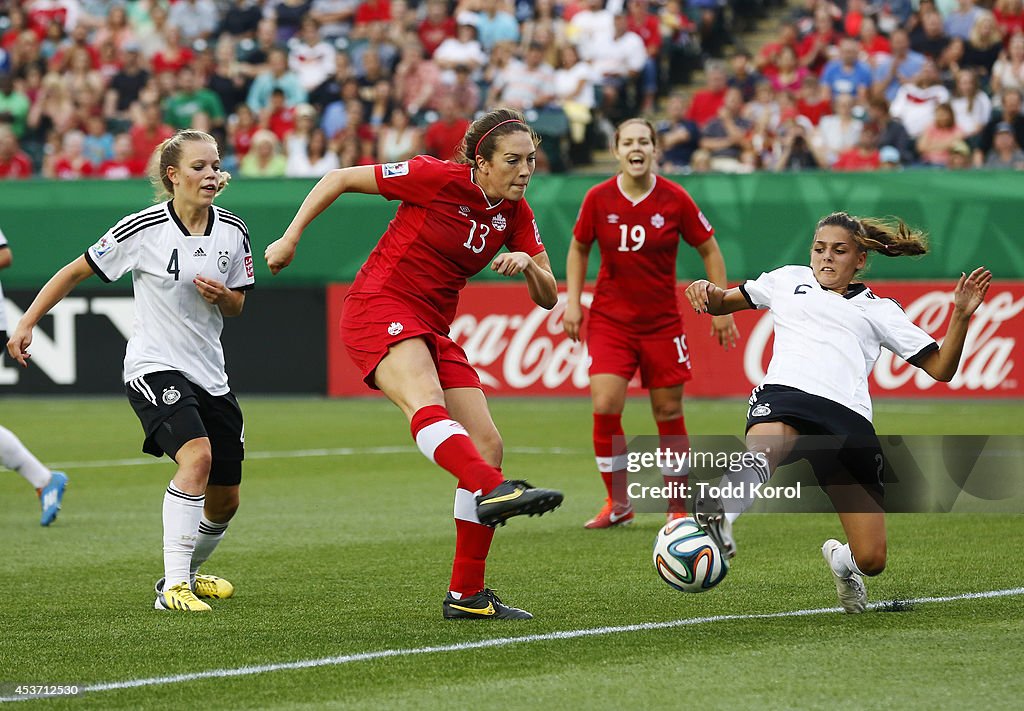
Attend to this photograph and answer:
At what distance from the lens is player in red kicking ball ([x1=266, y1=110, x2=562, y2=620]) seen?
6.55m

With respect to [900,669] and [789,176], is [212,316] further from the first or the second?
[789,176]

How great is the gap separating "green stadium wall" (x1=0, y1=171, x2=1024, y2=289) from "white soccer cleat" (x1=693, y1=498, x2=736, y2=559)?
1097 centimetres

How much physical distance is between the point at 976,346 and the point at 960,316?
11108 mm

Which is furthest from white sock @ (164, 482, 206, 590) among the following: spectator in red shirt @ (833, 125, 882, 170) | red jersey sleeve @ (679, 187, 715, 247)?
spectator in red shirt @ (833, 125, 882, 170)

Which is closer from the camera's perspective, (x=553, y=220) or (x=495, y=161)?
(x=495, y=161)

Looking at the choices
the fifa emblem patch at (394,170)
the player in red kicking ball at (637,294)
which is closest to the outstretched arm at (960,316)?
the fifa emblem patch at (394,170)

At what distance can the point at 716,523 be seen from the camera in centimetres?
647

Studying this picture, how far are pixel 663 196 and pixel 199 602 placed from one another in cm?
438

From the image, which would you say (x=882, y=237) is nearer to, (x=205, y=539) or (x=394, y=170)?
(x=394, y=170)

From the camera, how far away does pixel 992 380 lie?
16875 millimetres

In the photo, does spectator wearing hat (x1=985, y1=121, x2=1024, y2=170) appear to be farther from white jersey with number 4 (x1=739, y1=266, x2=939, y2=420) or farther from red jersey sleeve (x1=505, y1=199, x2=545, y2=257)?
red jersey sleeve (x1=505, y1=199, x2=545, y2=257)

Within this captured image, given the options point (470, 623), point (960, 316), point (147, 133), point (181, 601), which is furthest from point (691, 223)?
point (147, 133)

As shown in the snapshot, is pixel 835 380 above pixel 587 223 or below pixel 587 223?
below

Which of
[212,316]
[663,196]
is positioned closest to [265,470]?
[663,196]
